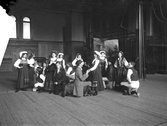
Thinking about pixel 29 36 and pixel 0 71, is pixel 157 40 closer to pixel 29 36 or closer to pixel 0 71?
pixel 29 36

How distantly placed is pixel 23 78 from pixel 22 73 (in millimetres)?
190

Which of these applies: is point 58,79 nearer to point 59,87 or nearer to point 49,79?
point 59,87

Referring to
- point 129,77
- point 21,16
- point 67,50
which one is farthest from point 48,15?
point 129,77

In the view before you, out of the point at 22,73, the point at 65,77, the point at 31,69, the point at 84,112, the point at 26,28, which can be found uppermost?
the point at 26,28

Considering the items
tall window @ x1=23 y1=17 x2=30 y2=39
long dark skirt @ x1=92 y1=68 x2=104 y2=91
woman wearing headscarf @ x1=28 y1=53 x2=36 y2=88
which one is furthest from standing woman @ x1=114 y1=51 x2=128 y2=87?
tall window @ x1=23 y1=17 x2=30 y2=39

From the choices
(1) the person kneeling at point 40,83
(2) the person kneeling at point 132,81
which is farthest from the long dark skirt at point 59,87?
(2) the person kneeling at point 132,81

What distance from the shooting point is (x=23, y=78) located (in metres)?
6.73

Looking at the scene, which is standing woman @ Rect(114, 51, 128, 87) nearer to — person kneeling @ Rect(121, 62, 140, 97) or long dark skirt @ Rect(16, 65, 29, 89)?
person kneeling @ Rect(121, 62, 140, 97)

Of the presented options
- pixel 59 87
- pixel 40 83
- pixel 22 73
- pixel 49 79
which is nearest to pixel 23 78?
pixel 22 73

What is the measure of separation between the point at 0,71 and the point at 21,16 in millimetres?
4861

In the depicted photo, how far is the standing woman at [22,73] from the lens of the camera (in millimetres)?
6691

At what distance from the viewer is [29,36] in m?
16.2

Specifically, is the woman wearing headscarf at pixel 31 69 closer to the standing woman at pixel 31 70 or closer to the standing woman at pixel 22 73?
the standing woman at pixel 31 70

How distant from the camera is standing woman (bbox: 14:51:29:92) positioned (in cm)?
669
